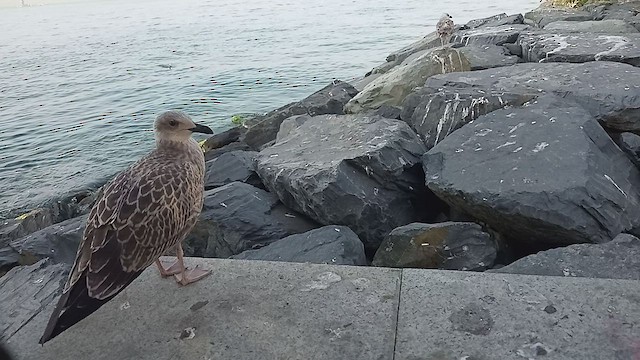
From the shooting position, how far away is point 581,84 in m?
5.91

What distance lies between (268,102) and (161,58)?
884cm

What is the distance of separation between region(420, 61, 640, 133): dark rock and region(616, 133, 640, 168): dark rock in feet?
0.93

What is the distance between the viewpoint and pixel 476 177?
14.5 feet

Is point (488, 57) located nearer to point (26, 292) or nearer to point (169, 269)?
point (169, 269)

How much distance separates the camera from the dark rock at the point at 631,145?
4.91 metres

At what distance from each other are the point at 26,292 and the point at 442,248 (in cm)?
277

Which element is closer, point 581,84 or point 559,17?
point 581,84

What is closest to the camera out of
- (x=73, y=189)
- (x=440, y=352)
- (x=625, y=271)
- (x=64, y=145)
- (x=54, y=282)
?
(x=440, y=352)

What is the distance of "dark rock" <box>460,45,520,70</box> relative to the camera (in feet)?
25.6

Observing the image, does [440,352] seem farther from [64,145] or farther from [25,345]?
[64,145]

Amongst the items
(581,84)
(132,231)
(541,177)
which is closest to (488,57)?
(581,84)

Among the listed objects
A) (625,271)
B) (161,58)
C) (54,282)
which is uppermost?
(625,271)

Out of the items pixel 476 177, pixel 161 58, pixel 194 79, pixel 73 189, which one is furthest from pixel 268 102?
pixel 476 177

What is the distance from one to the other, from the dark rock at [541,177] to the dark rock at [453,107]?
1.71 ft
